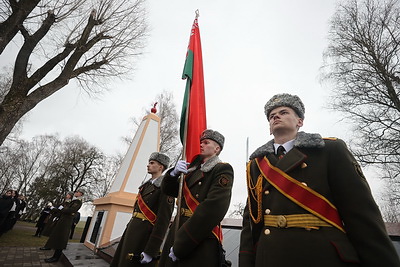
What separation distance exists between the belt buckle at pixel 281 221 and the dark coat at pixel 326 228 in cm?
3

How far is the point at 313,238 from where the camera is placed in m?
1.16

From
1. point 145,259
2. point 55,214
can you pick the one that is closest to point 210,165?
point 145,259

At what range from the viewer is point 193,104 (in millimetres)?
3549

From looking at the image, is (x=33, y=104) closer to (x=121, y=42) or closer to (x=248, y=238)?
(x=121, y=42)

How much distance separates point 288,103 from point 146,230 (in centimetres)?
267

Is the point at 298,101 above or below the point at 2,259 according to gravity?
above

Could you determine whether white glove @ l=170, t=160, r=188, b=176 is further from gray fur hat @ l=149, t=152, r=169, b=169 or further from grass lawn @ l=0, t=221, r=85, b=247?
grass lawn @ l=0, t=221, r=85, b=247

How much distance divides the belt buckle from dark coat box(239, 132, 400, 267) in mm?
32

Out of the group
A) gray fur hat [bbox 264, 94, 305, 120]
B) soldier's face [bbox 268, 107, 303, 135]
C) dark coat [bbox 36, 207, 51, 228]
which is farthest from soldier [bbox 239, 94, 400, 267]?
dark coat [bbox 36, 207, 51, 228]

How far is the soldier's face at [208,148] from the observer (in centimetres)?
288

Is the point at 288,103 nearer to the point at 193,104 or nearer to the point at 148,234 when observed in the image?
the point at 193,104

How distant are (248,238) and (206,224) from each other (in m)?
0.41

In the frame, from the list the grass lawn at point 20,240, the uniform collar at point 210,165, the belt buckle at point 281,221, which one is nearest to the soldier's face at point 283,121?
the belt buckle at point 281,221

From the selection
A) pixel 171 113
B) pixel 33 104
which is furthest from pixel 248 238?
pixel 171 113
